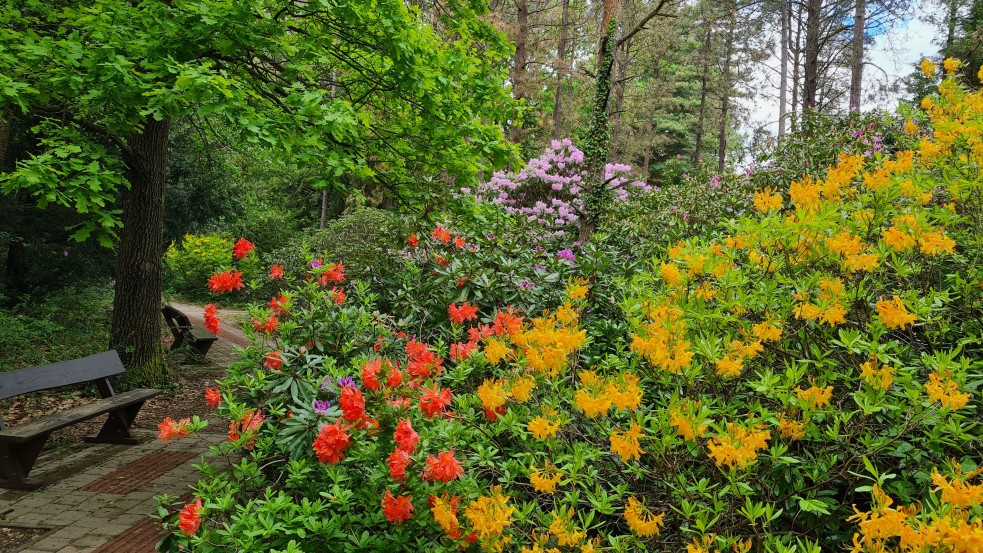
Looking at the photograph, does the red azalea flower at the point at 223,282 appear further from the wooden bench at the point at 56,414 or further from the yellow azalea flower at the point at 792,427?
the yellow azalea flower at the point at 792,427

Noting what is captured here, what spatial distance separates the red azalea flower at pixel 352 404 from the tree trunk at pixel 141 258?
5417mm

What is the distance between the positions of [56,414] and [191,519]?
144 inches

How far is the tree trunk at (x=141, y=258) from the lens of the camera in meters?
6.22

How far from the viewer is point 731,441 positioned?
5.00 feet

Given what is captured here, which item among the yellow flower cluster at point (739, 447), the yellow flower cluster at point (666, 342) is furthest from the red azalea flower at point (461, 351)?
the yellow flower cluster at point (739, 447)

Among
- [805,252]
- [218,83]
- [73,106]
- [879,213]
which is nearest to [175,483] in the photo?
[218,83]

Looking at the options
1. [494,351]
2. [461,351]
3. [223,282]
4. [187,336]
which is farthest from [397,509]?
[187,336]

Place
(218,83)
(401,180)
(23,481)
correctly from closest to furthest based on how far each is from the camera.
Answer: (218,83) → (23,481) → (401,180)

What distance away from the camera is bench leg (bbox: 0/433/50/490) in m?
4.16

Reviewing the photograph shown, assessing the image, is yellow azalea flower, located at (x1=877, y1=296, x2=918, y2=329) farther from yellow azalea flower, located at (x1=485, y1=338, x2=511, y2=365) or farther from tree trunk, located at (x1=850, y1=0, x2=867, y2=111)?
tree trunk, located at (x1=850, y1=0, x2=867, y2=111)

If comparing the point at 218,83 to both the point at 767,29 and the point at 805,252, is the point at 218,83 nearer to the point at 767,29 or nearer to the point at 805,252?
the point at 805,252

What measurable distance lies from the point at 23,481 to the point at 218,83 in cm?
331

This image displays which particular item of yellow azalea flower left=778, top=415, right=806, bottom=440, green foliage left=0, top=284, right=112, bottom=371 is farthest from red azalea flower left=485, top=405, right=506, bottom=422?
green foliage left=0, top=284, right=112, bottom=371

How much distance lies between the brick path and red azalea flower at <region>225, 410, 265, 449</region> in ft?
3.56
